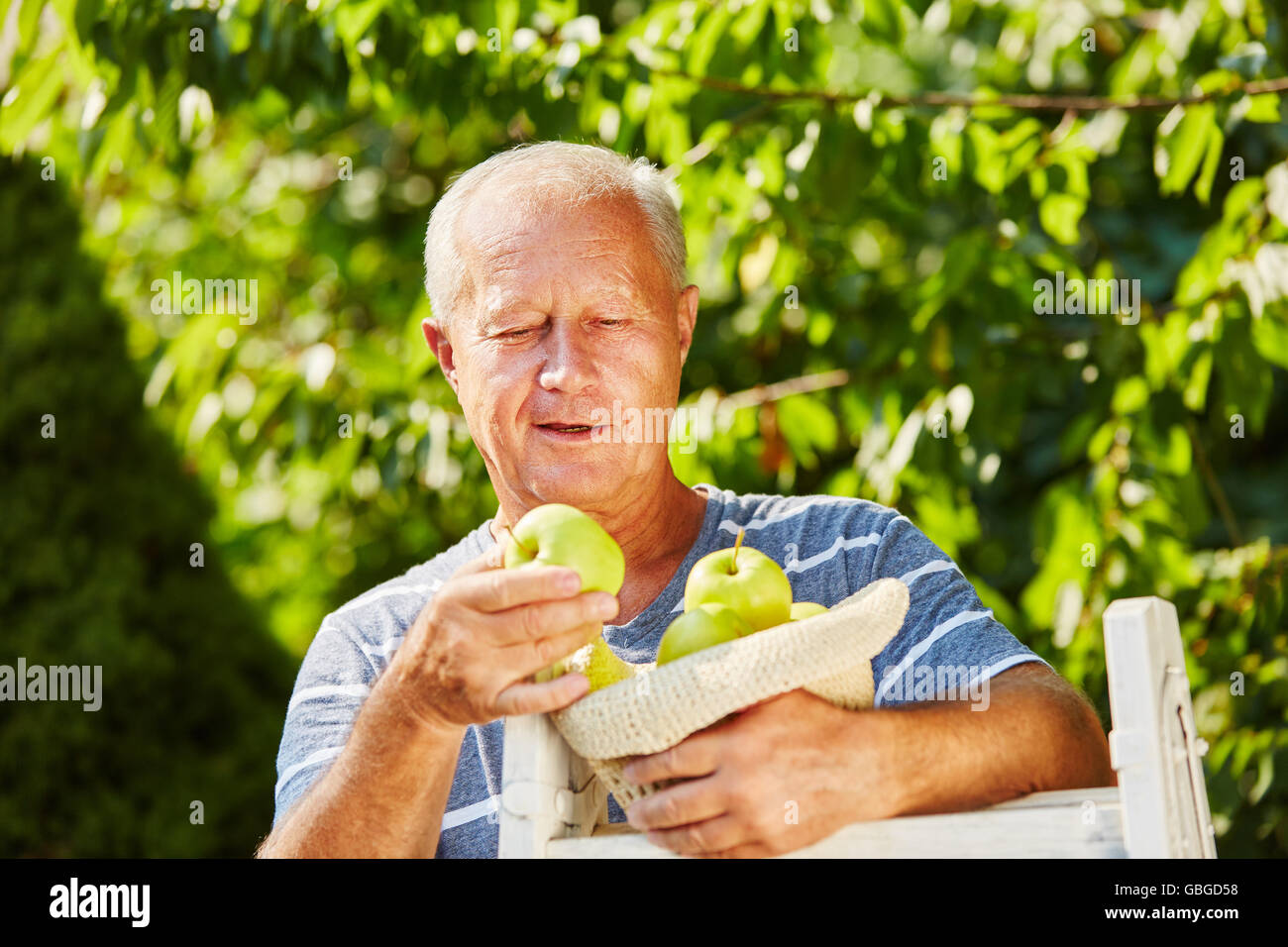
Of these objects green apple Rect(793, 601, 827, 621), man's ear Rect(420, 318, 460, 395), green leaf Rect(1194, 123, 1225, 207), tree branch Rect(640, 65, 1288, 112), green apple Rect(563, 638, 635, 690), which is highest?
tree branch Rect(640, 65, 1288, 112)

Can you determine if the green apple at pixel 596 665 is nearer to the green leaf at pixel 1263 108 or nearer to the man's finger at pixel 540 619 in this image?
the man's finger at pixel 540 619

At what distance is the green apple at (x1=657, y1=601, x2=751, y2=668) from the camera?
120 cm

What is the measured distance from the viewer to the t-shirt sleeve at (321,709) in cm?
A: 166

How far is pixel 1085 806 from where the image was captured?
113cm

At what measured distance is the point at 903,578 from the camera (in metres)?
1.74

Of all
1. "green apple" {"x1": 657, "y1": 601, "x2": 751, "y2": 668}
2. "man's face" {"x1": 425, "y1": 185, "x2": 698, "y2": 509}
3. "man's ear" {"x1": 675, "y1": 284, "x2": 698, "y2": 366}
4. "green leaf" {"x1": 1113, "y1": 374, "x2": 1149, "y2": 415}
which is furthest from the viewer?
"green leaf" {"x1": 1113, "y1": 374, "x2": 1149, "y2": 415}

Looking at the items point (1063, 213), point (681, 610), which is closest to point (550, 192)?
point (681, 610)

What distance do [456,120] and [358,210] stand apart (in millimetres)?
1971

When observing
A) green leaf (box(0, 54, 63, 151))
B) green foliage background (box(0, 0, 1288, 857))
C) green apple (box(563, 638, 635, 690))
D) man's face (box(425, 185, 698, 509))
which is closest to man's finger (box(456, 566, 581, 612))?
green apple (box(563, 638, 635, 690))

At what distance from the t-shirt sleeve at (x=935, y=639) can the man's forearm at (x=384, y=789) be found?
0.61 m

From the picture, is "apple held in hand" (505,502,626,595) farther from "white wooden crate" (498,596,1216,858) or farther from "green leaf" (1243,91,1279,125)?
"green leaf" (1243,91,1279,125)

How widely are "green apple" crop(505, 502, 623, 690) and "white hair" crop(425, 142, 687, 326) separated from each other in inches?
27.0

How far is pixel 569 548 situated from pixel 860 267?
2323 millimetres

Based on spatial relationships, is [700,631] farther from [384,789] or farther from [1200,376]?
[1200,376]
